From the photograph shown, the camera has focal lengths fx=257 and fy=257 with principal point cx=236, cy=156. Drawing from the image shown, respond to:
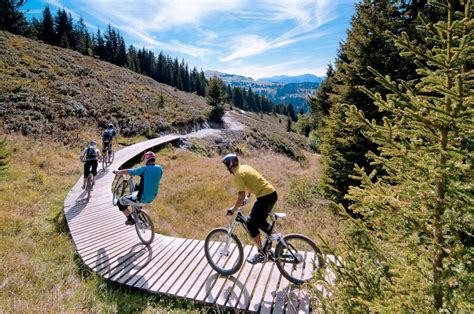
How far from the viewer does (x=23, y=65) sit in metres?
30.2

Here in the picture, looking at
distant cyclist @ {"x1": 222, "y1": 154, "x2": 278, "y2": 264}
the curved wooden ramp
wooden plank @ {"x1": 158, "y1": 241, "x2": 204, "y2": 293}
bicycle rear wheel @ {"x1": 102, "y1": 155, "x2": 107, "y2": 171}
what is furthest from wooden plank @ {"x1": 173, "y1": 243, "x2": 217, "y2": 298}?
bicycle rear wheel @ {"x1": 102, "y1": 155, "x2": 107, "y2": 171}

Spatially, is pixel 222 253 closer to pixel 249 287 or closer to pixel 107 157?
pixel 249 287

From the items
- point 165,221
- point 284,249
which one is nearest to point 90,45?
point 165,221

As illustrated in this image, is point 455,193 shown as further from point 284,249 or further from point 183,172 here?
point 183,172

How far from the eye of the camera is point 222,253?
5863 mm

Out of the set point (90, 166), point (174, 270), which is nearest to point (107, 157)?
point (90, 166)

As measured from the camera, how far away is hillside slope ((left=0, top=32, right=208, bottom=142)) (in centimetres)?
2144

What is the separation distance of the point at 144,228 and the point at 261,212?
148 inches

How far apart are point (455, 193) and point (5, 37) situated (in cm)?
5235

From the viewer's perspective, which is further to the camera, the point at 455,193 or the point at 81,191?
the point at 81,191

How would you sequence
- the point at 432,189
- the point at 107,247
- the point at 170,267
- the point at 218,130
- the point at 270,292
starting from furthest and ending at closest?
the point at 218,130 < the point at 107,247 < the point at 170,267 < the point at 270,292 < the point at 432,189

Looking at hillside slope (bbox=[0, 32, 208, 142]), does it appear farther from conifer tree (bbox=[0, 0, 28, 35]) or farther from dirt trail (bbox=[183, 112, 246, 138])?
conifer tree (bbox=[0, 0, 28, 35])

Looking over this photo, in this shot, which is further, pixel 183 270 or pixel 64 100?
pixel 64 100

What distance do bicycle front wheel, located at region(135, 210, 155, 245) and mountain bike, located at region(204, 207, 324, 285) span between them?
6.40 ft
